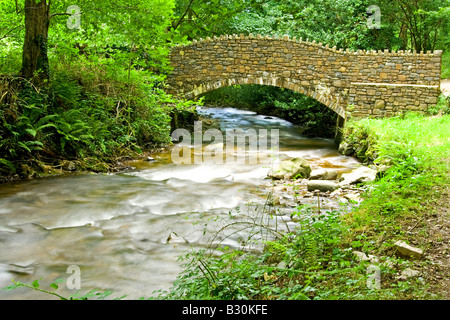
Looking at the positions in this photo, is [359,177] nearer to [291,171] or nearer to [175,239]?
[291,171]

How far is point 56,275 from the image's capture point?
472cm

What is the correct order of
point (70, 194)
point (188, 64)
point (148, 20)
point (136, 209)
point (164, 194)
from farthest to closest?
point (188, 64) < point (148, 20) < point (164, 194) < point (70, 194) < point (136, 209)

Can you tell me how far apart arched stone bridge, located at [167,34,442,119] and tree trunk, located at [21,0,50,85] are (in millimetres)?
5757

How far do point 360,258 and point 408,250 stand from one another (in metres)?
0.50

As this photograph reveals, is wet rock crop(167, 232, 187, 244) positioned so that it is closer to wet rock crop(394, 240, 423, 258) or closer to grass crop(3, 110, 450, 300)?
grass crop(3, 110, 450, 300)

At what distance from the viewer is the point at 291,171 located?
952cm

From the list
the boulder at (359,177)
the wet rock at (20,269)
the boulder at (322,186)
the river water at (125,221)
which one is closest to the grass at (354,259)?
the river water at (125,221)

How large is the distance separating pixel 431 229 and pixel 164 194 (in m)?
5.12

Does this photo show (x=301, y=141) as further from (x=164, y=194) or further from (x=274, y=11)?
(x=164, y=194)

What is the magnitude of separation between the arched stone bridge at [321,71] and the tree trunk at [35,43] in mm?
5757

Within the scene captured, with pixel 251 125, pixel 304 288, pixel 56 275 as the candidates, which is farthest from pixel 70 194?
pixel 251 125

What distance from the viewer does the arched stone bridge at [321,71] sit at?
12.8 meters

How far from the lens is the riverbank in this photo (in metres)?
3.49

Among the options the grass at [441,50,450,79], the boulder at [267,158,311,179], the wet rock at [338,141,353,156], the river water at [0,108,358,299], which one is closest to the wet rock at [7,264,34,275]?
the river water at [0,108,358,299]
